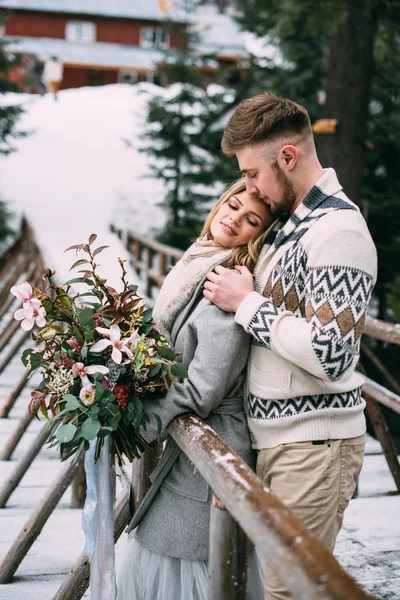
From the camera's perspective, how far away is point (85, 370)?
2.23m

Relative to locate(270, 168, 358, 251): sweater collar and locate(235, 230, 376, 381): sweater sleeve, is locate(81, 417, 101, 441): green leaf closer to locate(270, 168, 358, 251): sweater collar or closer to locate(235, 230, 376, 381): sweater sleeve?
locate(235, 230, 376, 381): sweater sleeve

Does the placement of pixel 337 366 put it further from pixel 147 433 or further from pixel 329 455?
pixel 147 433

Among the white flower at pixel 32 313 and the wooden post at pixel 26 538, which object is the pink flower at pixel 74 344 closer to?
the white flower at pixel 32 313

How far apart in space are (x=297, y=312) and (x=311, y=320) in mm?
170

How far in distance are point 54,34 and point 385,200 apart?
32.0 m

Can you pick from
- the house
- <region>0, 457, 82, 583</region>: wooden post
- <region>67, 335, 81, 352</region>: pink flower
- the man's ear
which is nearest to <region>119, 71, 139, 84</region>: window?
the house

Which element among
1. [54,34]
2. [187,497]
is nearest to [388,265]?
[187,497]

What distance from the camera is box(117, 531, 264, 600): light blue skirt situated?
2.41 m

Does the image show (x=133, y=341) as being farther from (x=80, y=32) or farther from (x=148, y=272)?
(x=80, y=32)

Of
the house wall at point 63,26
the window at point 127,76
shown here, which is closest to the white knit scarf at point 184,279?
the window at point 127,76

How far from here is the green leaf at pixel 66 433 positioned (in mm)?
2182

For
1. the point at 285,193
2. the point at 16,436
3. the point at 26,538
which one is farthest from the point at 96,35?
the point at 285,193

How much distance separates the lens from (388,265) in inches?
522

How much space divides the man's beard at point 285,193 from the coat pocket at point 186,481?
33.4 inches
